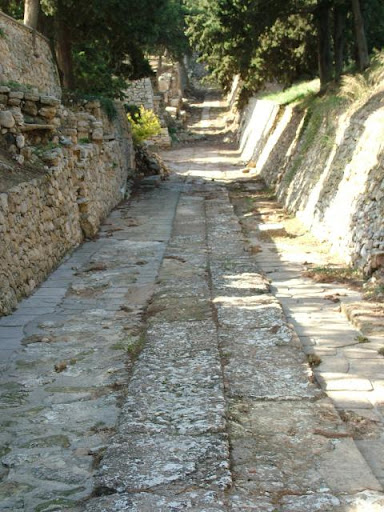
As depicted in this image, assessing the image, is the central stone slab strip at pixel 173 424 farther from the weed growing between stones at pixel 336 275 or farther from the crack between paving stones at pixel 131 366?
the weed growing between stones at pixel 336 275

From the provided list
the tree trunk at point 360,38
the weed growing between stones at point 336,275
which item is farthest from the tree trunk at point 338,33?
the weed growing between stones at point 336,275

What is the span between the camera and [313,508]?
3.42 meters

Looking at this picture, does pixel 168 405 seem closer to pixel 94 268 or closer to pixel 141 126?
pixel 94 268

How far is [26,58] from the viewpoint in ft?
53.5

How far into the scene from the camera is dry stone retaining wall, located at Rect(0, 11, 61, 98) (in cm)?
1489

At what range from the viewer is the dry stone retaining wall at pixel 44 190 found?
812 centimetres

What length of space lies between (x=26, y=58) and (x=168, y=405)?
1368 centimetres

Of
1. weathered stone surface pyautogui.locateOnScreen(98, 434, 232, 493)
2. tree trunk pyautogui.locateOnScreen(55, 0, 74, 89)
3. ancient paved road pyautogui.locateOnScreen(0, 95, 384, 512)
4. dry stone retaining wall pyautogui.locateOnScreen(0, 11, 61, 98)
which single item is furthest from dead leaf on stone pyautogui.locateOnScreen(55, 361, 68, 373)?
tree trunk pyautogui.locateOnScreen(55, 0, 74, 89)

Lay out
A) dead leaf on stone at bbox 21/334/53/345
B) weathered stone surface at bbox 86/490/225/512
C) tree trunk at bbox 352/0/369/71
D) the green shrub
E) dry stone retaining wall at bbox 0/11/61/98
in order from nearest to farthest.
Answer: weathered stone surface at bbox 86/490/225/512 → dead leaf on stone at bbox 21/334/53/345 → dry stone retaining wall at bbox 0/11/61/98 → tree trunk at bbox 352/0/369/71 → the green shrub

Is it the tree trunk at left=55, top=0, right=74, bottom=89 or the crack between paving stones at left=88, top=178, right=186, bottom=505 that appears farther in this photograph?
the tree trunk at left=55, top=0, right=74, bottom=89

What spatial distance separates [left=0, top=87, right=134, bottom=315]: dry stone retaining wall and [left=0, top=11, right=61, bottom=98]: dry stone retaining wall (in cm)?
206

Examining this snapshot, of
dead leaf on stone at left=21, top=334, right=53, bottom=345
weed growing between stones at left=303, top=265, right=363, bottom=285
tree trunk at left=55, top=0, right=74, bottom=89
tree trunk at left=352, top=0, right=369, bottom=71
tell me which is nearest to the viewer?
dead leaf on stone at left=21, top=334, right=53, bottom=345

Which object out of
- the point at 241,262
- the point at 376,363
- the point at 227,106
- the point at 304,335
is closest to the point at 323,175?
the point at 241,262

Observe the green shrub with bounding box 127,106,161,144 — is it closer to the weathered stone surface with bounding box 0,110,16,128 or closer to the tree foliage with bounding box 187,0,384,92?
the tree foliage with bounding box 187,0,384,92
